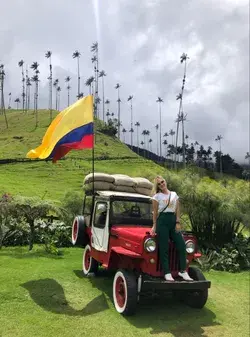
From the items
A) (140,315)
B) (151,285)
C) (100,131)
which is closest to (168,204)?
(151,285)

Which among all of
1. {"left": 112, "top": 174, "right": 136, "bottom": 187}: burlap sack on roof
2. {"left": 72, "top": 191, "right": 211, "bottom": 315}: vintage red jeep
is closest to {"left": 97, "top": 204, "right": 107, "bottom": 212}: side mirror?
{"left": 72, "top": 191, "right": 211, "bottom": 315}: vintage red jeep

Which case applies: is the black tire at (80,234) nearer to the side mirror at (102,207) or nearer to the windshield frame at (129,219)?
the side mirror at (102,207)

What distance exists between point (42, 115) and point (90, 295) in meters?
96.1

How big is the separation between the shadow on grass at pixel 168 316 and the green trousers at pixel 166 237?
0.95m

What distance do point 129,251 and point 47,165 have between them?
40565mm

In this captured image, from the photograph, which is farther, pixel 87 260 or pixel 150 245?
pixel 87 260

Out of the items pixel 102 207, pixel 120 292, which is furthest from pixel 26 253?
pixel 120 292

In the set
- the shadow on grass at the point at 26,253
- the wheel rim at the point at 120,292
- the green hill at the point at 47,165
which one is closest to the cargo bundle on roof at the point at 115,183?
the shadow on grass at the point at 26,253

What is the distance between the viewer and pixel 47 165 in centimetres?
4688

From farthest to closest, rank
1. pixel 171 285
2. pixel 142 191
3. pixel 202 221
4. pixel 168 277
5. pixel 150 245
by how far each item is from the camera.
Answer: pixel 202 221 < pixel 142 191 < pixel 150 245 < pixel 168 277 < pixel 171 285

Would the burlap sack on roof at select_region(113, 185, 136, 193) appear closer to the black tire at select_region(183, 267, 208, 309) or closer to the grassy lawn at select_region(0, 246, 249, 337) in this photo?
the grassy lawn at select_region(0, 246, 249, 337)

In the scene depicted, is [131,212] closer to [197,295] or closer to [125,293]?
[125,293]

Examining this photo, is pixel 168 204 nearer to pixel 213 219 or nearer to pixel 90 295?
pixel 90 295

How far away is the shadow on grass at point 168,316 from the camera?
6.89 metres
